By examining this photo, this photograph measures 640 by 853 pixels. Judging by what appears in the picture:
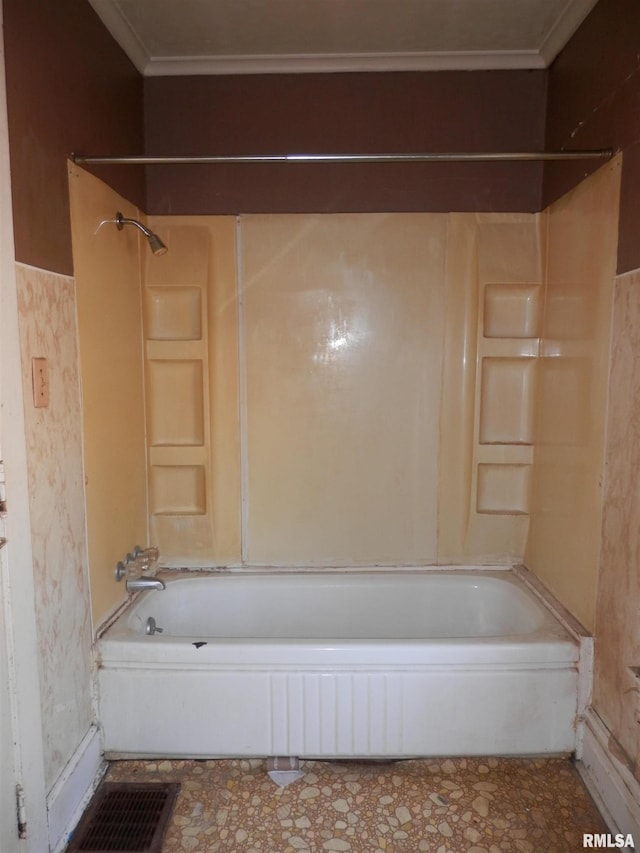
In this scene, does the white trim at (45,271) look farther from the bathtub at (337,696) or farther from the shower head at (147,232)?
the bathtub at (337,696)

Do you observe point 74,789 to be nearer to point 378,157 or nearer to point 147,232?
point 147,232

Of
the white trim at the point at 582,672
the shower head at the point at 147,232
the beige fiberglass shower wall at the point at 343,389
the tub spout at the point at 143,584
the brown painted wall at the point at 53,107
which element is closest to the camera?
the brown painted wall at the point at 53,107

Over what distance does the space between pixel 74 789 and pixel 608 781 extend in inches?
61.0

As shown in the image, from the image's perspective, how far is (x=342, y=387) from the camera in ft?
7.82

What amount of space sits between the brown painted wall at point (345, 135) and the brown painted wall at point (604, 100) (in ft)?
0.62

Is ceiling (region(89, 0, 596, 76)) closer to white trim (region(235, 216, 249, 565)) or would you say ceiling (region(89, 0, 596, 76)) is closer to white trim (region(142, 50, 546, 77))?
white trim (region(142, 50, 546, 77))

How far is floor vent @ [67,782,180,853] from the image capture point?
1.55 m

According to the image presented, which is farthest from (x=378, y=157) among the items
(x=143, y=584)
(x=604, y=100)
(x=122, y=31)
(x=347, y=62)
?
(x=143, y=584)

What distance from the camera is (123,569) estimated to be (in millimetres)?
2055

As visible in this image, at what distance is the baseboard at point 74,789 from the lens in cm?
152

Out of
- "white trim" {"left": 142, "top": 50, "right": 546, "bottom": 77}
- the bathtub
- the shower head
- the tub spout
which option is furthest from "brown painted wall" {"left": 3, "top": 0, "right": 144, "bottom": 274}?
the bathtub

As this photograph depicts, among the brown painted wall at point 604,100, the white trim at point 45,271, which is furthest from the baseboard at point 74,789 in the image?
the brown painted wall at point 604,100

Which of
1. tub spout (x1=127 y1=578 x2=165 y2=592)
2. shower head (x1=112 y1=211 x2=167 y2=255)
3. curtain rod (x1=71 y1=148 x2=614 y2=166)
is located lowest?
tub spout (x1=127 y1=578 x2=165 y2=592)

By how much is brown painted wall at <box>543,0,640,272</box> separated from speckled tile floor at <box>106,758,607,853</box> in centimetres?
159
